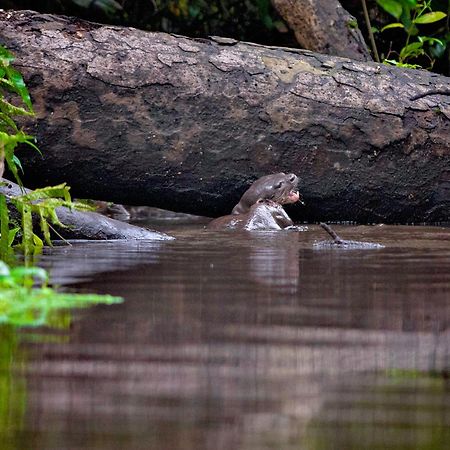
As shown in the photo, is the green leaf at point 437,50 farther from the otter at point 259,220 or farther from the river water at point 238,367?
the river water at point 238,367

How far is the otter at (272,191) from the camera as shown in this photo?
281 inches

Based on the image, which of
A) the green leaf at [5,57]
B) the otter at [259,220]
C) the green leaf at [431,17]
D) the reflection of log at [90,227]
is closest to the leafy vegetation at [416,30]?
the green leaf at [431,17]

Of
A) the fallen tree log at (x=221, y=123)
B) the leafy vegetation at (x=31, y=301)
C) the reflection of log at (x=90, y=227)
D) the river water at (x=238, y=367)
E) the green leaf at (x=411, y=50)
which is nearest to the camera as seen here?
the river water at (x=238, y=367)

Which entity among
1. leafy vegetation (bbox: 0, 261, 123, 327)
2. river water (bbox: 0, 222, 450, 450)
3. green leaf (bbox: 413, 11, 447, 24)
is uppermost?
green leaf (bbox: 413, 11, 447, 24)

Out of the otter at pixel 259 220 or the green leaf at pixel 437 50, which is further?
the green leaf at pixel 437 50

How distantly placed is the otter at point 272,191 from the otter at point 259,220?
54 mm

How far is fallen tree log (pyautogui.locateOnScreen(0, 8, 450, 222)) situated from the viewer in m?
6.86

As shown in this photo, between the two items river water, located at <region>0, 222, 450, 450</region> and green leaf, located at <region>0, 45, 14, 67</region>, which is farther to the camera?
green leaf, located at <region>0, 45, 14, 67</region>

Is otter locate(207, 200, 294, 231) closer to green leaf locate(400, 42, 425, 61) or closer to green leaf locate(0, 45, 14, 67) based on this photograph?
green leaf locate(0, 45, 14, 67)

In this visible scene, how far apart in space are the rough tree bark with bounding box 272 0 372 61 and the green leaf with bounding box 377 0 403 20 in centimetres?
68

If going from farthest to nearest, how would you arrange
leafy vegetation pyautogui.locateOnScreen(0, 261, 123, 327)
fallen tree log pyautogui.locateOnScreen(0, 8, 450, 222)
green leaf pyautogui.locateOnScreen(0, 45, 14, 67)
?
fallen tree log pyautogui.locateOnScreen(0, 8, 450, 222) < green leaf pyautogui.locateOnScreen(0, 45, 14, 67) < leafy vegetation pyautogui.locateOnScreen(0, 261, 123, 327)

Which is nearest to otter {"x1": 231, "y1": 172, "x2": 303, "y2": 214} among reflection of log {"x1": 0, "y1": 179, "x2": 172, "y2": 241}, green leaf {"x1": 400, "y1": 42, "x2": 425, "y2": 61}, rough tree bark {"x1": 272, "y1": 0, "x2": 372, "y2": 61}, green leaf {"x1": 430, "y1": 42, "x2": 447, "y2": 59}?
reflection of log {"x1": 0, "y1": 179, "x2": 172, "y2": 241}

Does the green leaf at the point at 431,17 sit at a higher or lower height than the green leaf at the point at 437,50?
higher

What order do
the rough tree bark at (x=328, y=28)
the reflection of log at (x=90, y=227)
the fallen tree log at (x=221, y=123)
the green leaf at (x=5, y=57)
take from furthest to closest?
the rough tree bark at (x=328, y=28), the fallen tree log at (x=221, y=123), the reflection of log at (x=90, y=227), the green leaf at (x=5, y=57)
